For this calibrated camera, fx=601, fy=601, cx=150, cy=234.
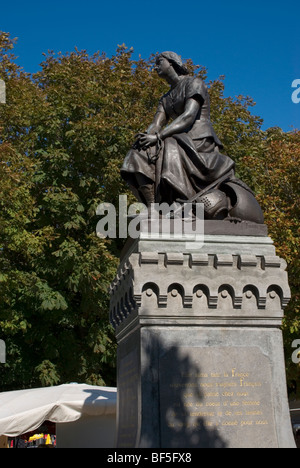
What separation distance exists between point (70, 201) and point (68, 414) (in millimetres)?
9665

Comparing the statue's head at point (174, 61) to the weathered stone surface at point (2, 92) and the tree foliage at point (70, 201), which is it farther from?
the weathered stone surface at point (2, 92)

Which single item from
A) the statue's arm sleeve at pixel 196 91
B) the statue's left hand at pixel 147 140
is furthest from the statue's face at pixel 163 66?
the statue's left hand at pixel 147 140

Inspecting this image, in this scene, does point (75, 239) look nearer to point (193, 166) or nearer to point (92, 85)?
point (92, 85)

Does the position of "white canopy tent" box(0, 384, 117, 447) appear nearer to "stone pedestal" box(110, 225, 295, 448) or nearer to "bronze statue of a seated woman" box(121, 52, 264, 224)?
"stone pedestal" box(110, 225, 295, 448)

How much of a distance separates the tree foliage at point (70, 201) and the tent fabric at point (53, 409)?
5.54m

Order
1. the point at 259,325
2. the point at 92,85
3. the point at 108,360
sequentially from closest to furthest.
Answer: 1. the point at 259,325
2. the point at 108,360
3. the point at 92,85

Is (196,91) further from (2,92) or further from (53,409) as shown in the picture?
(2,92)

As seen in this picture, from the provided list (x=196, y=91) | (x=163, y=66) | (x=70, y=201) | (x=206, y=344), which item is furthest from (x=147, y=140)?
(x=70, y=201)

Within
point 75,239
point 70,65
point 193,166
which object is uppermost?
point 70,65

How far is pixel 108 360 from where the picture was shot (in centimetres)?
2084

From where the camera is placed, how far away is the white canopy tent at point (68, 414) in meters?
13.1

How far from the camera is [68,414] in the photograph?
13.2 meters

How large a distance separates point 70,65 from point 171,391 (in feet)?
69.7

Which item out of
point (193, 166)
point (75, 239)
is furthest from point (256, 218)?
point (75, 239)
